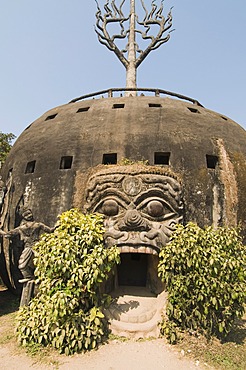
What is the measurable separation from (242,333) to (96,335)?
12.1 ft

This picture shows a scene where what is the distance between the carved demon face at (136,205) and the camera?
7.08 m

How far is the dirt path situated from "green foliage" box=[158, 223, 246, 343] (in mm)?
565

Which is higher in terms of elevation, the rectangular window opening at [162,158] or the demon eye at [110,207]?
the rectangular window opening at [162,158]

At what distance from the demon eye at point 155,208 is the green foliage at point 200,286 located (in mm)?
864

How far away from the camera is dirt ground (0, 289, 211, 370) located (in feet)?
18.2

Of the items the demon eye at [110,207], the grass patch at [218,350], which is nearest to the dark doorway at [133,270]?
the demon eye at [110,207]

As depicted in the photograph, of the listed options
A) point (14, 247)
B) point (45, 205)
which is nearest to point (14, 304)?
point (14, 247)

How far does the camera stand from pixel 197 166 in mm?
8898

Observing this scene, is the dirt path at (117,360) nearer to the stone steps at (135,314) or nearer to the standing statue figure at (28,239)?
the stone steps at (135,314)

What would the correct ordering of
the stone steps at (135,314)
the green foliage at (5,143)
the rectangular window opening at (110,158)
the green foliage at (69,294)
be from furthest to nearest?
the green foliage at (5,143), the rectangular window opening at (110,158), the stone steps at (135,314), the green foliage at (69,294)

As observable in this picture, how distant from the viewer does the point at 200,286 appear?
6594mm

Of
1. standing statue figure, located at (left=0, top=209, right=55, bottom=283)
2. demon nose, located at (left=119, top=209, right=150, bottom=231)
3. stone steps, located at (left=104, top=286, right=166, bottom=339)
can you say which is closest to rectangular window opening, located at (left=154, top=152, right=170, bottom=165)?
demon nose, located at (left=119, top=209, right=150, bottom=231)

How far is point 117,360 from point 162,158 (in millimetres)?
5915

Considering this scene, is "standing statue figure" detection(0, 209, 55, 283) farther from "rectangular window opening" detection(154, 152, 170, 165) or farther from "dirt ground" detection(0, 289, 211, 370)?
"rectangular window opening" detection(154, 152, 170, 165)
